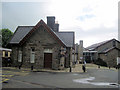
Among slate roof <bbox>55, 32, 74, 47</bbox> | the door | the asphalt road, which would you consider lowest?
the asphalt road

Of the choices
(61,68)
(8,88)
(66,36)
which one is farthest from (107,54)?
(8,88)

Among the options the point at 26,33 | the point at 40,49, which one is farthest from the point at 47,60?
the point at 26,33

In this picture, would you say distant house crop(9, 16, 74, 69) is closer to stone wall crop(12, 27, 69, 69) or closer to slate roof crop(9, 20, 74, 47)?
stone wall crop(12, 27, 69, 69)

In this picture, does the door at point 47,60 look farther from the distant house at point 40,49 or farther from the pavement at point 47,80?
the pavement at point 47,80

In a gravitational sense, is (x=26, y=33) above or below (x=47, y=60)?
above

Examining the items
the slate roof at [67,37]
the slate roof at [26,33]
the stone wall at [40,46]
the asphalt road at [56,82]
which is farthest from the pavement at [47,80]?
the slate roof at [67,37]

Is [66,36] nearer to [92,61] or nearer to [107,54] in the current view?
[107,54]

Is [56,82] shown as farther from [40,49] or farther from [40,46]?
[40,46]

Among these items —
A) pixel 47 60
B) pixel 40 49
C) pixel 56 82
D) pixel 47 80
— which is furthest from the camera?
pixel 40 49

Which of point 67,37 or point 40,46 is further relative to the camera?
point 67,37

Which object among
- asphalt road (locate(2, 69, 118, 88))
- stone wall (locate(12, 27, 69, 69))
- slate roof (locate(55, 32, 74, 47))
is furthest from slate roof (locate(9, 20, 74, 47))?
asphalt road (locate(2, 69, 118, 88))

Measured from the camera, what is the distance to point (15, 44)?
20.2m

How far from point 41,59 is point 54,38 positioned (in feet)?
12.8

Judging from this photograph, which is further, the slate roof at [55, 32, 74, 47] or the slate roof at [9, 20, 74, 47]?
the slate roof at [55, 32, 74, 47]
